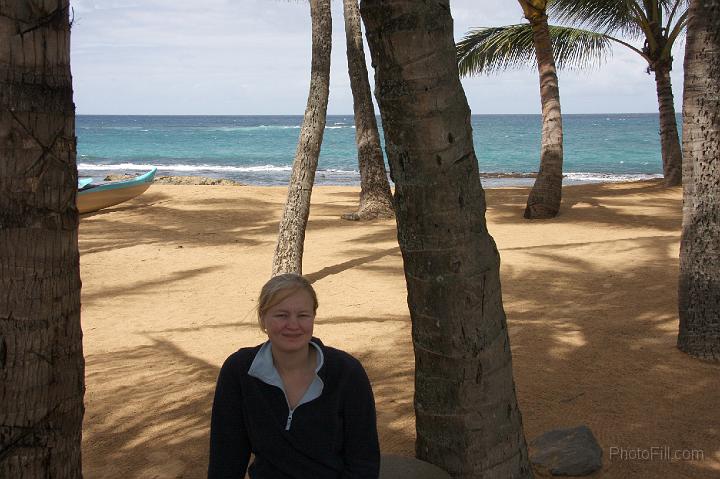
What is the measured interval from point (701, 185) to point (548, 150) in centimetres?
685

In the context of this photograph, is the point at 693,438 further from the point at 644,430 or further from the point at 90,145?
the point at 90,145

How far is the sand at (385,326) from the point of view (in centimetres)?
420

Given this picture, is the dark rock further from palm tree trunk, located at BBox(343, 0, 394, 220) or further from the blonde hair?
palm tree trunk, located at BBox(343, 0, 394, 220)

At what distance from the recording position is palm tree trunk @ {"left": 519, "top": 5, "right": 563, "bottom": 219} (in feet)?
38.3

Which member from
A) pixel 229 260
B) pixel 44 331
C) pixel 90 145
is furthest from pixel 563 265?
pixel 90 145

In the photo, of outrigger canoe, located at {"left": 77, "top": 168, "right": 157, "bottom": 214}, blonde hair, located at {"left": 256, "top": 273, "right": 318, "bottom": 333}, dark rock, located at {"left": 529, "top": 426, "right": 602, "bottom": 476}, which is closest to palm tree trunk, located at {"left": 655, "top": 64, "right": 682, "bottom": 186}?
outrigger canoe, located at {"left": 77, "top": 168, "right": 157, "bottom": 214}

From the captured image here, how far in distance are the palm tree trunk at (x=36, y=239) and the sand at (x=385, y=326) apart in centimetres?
177

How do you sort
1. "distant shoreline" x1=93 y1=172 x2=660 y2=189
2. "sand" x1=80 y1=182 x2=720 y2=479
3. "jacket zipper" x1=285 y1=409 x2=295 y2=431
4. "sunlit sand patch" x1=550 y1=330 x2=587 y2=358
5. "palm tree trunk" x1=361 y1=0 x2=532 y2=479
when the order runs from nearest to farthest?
"jacket zipper" x1=285 y1=409 x2=295 y2=431, "palm tree trunk" x1=361 y1=0 x2=532 y2=479, "sand" x1=80 y1=182 x2=720 y2=479, "sunlit sand patch" x1=550 y1=330 x2=587 y2=358, "distant shoreline" x1=93 y1=172 x2=660 y2=189

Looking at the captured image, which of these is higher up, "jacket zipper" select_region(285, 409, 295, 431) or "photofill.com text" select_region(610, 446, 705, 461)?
"jacket zipper" select_region(285, 409, 295, 431)

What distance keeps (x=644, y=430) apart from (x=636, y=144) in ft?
185

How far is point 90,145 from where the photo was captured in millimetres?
58656

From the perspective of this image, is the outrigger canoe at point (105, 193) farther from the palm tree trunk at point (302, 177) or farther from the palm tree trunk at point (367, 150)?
the palm tree trunk at point (302, 177)

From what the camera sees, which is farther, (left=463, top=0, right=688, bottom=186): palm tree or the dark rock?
(left=463, top=0, right=688, bottom=186): palm tree

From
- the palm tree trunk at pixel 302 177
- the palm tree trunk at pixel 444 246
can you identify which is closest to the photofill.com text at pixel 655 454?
the palm tree trunk at pixel 444 246
